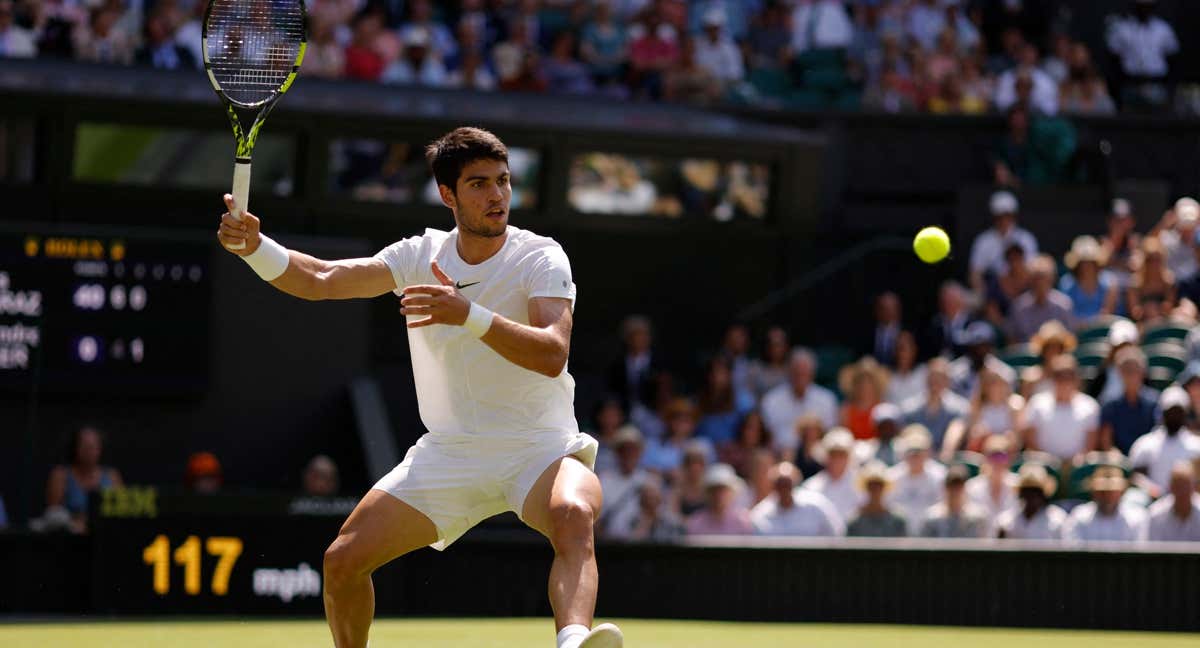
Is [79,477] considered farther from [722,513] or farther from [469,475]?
[469,475]

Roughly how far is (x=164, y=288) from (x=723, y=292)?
5122mm

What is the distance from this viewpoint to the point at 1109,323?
13133mm

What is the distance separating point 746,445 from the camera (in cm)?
1270

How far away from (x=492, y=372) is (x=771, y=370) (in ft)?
→ 26.8

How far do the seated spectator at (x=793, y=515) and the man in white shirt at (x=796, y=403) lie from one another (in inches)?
67.8

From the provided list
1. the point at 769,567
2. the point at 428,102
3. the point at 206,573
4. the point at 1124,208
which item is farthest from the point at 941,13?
the point at 206,573

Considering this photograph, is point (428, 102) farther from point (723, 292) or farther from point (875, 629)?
point (875, 629)

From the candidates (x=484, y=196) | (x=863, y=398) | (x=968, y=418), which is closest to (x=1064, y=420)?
(x=968, y=418)

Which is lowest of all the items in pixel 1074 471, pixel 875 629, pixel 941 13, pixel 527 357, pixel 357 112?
pixel 875 629

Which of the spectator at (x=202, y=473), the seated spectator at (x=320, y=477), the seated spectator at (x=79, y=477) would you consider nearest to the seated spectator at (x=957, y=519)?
the seated spectator at (x=320, y=477)

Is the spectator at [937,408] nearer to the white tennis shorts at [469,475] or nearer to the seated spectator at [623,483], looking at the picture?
the seated spectator at [623,483]

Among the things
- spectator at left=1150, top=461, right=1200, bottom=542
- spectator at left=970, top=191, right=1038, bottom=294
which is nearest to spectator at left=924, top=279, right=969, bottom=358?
spectator at left=970, top=191, right=1038, bottom=294

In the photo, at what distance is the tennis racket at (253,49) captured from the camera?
19.7 ft

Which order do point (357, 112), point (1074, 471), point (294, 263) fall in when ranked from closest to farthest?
point (294, 263)
point (1074, 471)
point (357, 112)
